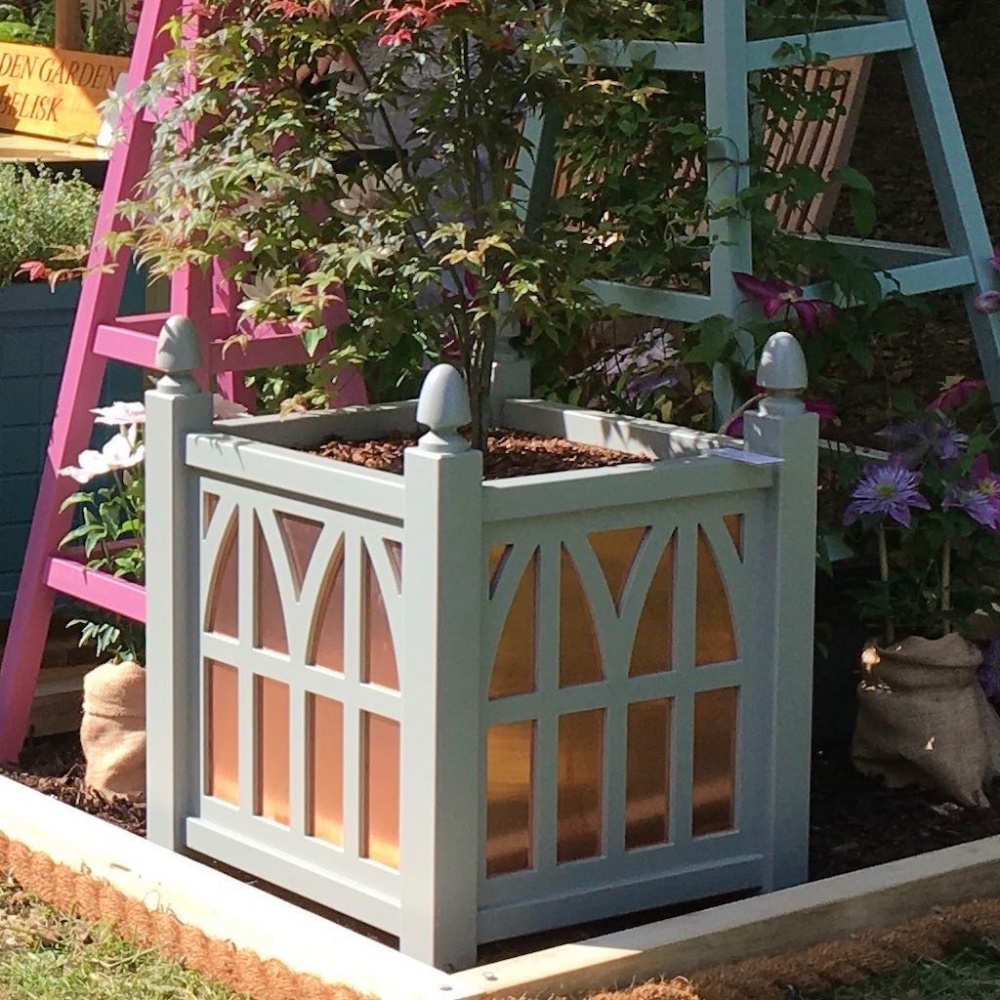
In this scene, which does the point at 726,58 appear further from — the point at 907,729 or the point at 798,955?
the point at 798,955

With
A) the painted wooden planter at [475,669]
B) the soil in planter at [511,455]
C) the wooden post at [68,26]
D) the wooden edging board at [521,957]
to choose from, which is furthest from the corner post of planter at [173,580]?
the wooden post at [68,26]

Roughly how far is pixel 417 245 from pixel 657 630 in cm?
65

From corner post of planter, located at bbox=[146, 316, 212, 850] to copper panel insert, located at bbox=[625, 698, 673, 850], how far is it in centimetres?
64

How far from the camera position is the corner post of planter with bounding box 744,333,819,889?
279 cm

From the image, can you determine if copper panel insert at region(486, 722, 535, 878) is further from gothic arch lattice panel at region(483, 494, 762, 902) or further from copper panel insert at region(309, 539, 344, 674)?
copper panel insert at region(309, 539, 344, 674)

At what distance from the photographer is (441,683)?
2533 millimetres

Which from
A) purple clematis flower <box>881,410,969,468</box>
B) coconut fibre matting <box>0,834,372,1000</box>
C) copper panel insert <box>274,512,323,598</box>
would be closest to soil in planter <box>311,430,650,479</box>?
copper panel insert <box>274,512,323,598</box>

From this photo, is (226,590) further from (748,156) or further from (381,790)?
(748,156)

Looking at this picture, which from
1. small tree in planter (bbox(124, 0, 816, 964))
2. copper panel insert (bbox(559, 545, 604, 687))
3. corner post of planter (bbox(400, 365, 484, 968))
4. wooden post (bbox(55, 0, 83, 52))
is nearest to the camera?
corner post of planter (bbox(400, 365, 484, 968))

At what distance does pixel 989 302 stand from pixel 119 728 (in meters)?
1.63

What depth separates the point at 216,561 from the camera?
2.90 metres

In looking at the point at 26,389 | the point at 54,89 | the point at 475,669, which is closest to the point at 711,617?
the point at 475,669

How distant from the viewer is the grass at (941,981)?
9.18ft

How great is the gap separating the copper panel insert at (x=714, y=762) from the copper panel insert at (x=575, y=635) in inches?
7.3
